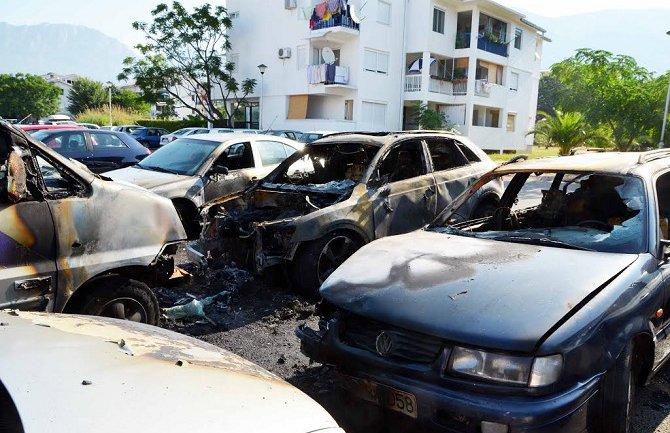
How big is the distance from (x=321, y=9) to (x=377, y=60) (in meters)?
4.40

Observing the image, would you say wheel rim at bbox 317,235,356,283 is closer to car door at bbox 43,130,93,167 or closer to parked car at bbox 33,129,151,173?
parked car at bbox 33,129,151,173

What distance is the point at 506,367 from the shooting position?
7.91ft

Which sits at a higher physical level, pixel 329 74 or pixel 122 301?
pixel 329 74

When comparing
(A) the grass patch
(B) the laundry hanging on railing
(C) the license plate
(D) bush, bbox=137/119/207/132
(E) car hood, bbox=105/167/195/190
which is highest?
(B) the laundry hanging on railing

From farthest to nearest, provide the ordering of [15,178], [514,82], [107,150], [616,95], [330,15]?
[514,82], [330,15], [616,95], [107,150], [15,178]

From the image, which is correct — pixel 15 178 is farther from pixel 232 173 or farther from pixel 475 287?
Result: pixel 232 173

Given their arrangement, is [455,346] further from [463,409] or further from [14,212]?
[14,212]

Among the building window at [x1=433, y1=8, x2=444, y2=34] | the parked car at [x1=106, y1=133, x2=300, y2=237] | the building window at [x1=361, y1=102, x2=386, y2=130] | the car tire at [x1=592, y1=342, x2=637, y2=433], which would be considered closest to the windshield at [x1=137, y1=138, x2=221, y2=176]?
the parked car at [x1=106, y1=133, x2=300, y2=237]

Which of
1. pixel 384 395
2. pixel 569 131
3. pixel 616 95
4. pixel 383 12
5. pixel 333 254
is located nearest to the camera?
pixel 384 395

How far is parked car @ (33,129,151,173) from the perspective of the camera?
10703 mm

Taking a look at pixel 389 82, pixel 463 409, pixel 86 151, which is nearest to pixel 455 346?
pixel 463 409

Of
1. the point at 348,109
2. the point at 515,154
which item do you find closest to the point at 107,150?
the point at 348,109

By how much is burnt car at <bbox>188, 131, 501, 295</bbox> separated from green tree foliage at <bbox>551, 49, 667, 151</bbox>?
19411mm

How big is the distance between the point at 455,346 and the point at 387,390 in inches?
17.5
